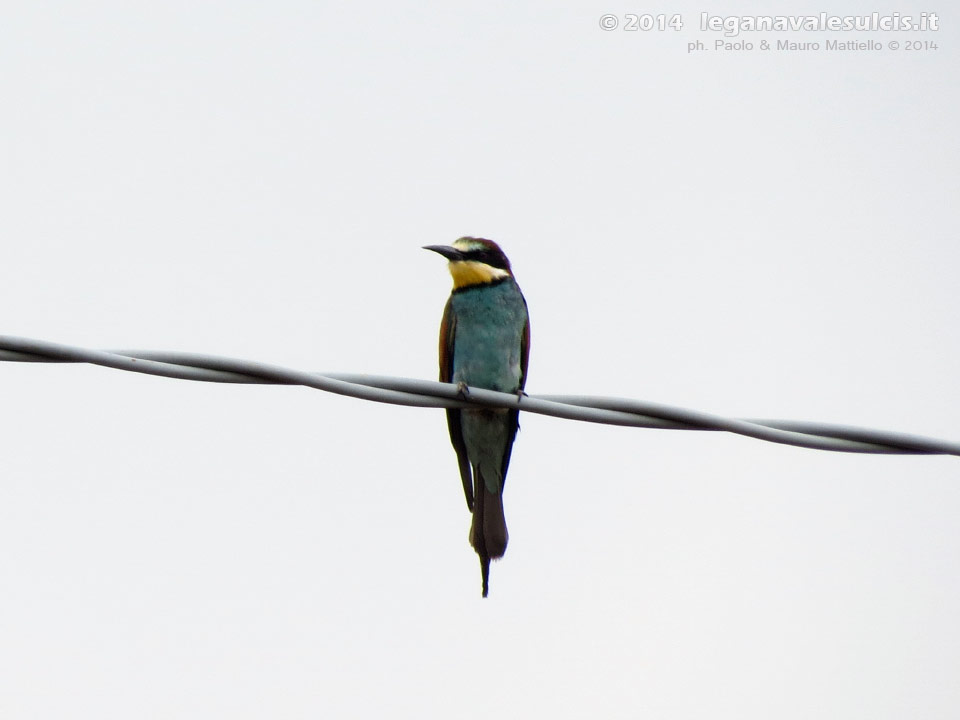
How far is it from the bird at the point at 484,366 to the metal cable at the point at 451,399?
172 centimetres

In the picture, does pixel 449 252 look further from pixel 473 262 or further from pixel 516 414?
pixel 516 414

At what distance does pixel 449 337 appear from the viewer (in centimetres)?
481

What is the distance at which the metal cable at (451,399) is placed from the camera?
2.45 metres

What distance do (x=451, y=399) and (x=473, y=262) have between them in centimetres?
219

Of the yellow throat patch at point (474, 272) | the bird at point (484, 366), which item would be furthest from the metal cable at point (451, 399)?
the yellow throat patch at point (474, 272)

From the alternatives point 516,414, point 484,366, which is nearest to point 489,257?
point 484,366

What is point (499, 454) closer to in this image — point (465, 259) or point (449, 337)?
point (449, 337)

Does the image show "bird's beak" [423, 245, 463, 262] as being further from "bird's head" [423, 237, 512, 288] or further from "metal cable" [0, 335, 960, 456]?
"metal cable" [0, 335, 960, 456]

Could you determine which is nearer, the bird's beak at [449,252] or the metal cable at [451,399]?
the metal cable at [451,399]

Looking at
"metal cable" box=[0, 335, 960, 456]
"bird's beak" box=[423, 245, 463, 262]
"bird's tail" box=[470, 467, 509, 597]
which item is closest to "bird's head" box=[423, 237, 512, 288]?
"bird's beak" box=[423, 245, 463, 262]

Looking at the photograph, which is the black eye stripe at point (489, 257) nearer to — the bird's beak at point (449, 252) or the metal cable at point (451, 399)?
the bird's beak at point (449, 252)

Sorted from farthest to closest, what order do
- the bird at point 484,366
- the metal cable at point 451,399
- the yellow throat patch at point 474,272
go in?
the yellow throat patch at point 474,272
the bird at point 484,366
the metal cable at point 451,399

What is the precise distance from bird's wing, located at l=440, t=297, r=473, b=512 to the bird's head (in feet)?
0.39

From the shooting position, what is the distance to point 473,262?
15.9 feet
